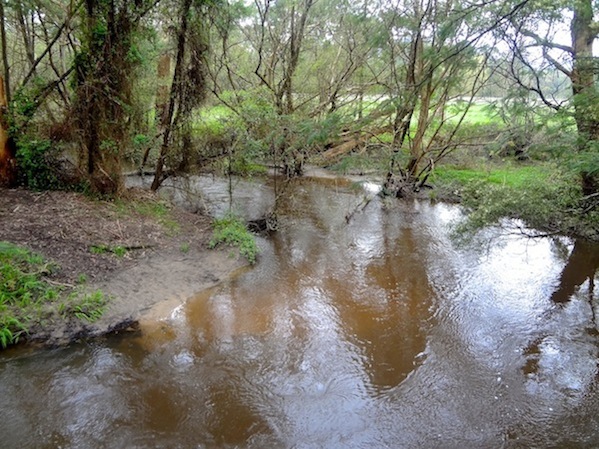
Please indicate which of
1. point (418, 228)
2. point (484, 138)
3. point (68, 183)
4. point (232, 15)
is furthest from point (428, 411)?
point (484, 138)

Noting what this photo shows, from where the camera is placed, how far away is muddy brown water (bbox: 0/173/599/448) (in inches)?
142

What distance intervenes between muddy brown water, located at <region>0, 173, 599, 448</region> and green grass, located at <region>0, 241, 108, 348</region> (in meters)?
0.34

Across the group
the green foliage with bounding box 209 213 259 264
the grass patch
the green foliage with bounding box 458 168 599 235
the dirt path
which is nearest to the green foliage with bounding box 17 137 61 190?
the dirt path

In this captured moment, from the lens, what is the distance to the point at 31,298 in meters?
4.87

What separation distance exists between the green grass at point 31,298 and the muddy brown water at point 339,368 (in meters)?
0.34

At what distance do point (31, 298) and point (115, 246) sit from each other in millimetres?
1649

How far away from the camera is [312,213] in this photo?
10461 mm

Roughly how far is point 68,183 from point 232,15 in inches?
187

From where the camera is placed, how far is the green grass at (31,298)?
14.7ft

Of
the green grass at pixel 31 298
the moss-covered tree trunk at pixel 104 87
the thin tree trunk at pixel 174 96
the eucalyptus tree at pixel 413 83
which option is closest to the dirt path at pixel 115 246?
the green grass at pixel 31 298

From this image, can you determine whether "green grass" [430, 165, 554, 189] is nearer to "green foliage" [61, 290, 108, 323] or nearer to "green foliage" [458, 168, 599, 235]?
"green foliage" [458, 168, 599, 235]

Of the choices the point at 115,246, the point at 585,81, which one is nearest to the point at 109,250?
the point at 115,246

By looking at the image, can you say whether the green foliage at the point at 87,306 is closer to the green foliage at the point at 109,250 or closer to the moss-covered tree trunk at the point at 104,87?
the green foliage at the point at 109,250

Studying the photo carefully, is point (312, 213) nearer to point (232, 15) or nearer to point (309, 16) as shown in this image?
point (232, 15)
